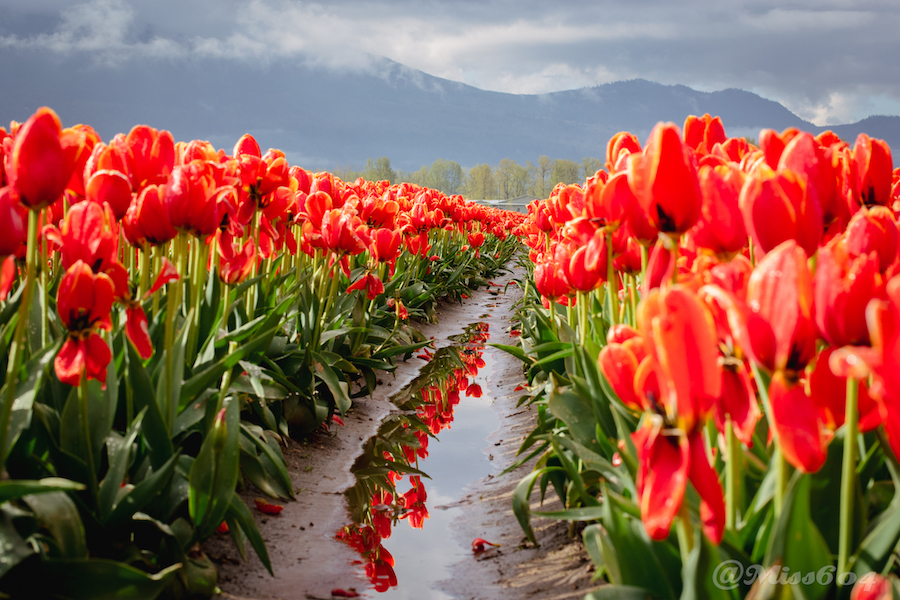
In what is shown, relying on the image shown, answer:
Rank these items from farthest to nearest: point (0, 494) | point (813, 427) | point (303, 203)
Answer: point (303, 203) → point (0, 494) → point (813, 427)

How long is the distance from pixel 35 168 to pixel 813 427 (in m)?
1.78

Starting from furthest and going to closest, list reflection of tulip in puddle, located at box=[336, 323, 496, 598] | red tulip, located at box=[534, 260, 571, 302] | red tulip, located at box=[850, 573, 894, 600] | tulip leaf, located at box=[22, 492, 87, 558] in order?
red tulip, located at box=[534, 260, 571, 302] < reflection of tulip in puddle, located at box=[336, 323, 496, 598] < tulip leaf, located at box=[22, 492, 87, 558] < red tulip, located at box=[850, 573, 894, 600]

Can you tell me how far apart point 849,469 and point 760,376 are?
227 millimetres

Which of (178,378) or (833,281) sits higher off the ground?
(833,281)

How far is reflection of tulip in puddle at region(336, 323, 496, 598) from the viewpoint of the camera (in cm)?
285

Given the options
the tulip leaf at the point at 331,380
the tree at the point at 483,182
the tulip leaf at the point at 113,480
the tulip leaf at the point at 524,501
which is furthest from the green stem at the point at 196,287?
the tree at the point at 483,182

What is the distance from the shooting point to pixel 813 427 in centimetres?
100

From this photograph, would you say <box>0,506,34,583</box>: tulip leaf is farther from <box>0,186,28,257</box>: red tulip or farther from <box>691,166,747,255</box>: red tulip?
<box>691,166,747,255</box>: red tulip

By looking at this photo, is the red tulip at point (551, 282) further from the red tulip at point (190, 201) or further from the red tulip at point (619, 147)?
the red tulip at point (190, 201)

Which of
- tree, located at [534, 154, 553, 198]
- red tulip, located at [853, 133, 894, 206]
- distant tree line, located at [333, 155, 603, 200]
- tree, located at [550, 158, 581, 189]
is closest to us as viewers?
red tulip, located at [853, 133, 894, 206]

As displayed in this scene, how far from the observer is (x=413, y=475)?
3896 mm

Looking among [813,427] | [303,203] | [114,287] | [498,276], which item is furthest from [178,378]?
[498,276]

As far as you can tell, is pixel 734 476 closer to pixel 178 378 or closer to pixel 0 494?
pixel 0 494

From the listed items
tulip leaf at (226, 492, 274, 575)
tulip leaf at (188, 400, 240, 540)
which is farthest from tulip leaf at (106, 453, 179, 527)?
tulip leaf at (226, 492, 274, 575)
